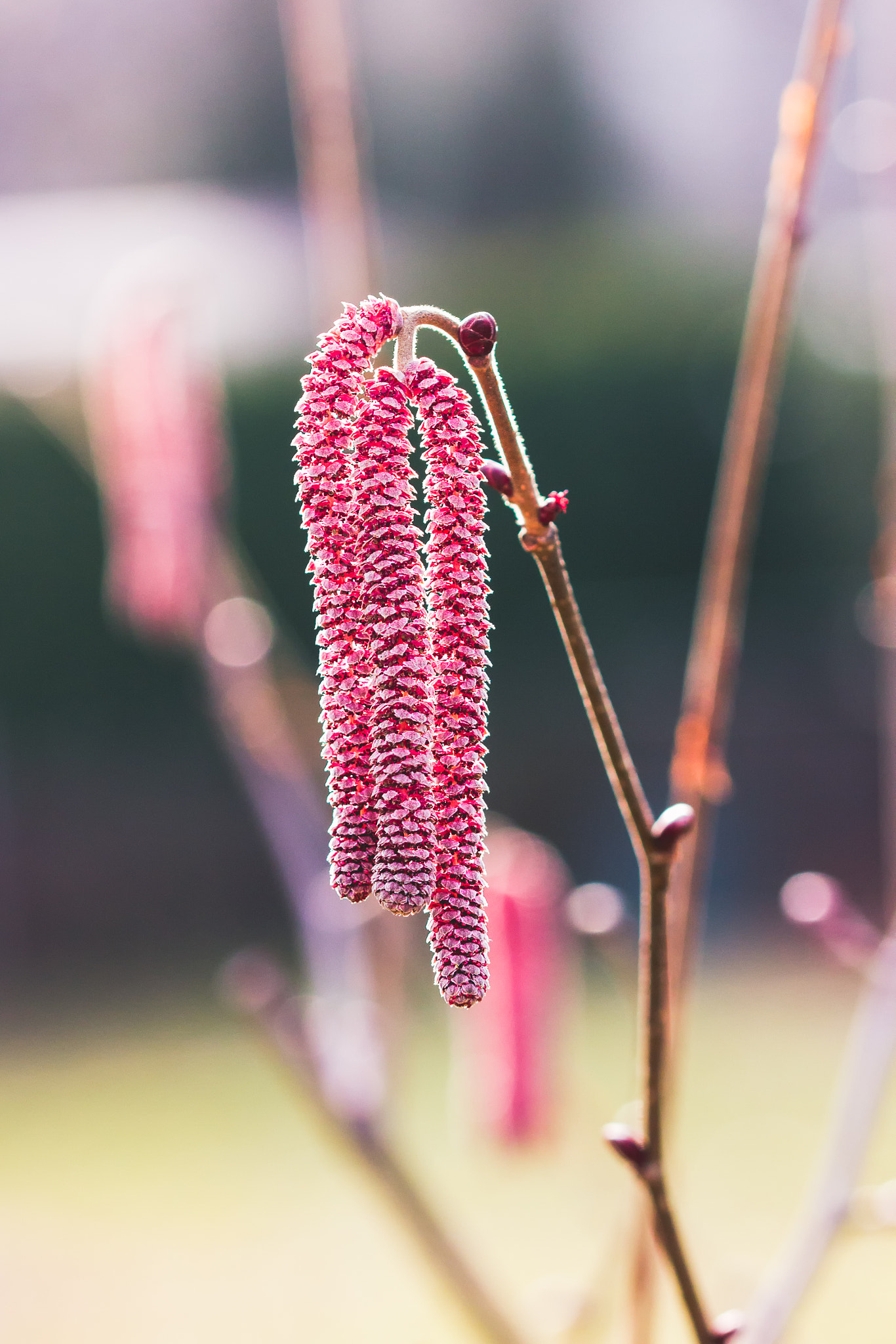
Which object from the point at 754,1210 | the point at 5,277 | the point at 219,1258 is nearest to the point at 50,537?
the point at 5,277

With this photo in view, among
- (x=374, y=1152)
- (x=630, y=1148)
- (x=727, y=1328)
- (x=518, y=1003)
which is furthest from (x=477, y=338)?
(x=518, y=1003)

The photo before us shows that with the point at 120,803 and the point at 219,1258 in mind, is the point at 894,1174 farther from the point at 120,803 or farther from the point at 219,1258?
the point at 120,803

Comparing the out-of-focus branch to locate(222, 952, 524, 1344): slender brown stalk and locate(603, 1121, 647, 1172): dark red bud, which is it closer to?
locate(222, 952, 524, 1344): slender brown stalk

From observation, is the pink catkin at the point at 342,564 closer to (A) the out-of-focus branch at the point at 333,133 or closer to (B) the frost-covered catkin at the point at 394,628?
(B) the frost-covered catkin at the point at 394,628

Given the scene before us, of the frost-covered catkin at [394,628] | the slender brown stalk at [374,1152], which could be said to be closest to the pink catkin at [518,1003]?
the slender brown stalk at [374,1152]

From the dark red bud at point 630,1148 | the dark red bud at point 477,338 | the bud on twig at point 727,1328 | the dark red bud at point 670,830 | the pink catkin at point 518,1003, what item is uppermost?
the dark red bud at point 477,338
